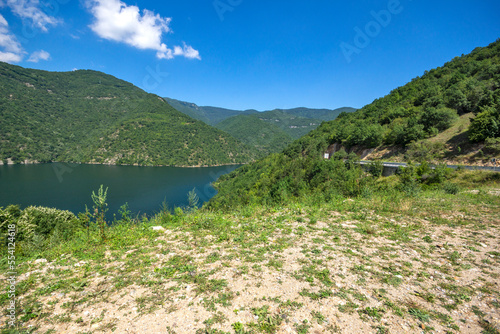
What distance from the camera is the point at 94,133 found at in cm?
14575

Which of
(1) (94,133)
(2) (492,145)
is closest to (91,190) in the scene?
(2) (492,145)

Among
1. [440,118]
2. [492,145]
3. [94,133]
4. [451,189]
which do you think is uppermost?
[94,133]

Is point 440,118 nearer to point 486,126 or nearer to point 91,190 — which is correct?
point 486,126

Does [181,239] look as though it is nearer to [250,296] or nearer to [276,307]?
[250,296]

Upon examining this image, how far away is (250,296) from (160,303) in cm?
146

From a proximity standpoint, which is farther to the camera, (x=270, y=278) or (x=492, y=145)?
(x=492, y=145)

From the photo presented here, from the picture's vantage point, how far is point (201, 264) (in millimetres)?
4316

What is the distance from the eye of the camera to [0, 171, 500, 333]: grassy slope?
287cm

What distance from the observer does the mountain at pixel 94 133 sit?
120m

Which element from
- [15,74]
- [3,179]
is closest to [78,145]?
[3,179]

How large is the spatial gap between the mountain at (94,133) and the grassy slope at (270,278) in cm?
12845

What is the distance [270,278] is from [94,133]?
7253 inches

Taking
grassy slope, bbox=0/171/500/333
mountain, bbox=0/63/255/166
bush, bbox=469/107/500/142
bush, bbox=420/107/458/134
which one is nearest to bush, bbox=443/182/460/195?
grassy slope, bbox=0/171/500/333

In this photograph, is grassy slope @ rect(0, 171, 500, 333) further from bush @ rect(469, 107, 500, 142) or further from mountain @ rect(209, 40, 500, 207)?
bush @ rect(469, 107, 500, 142)
